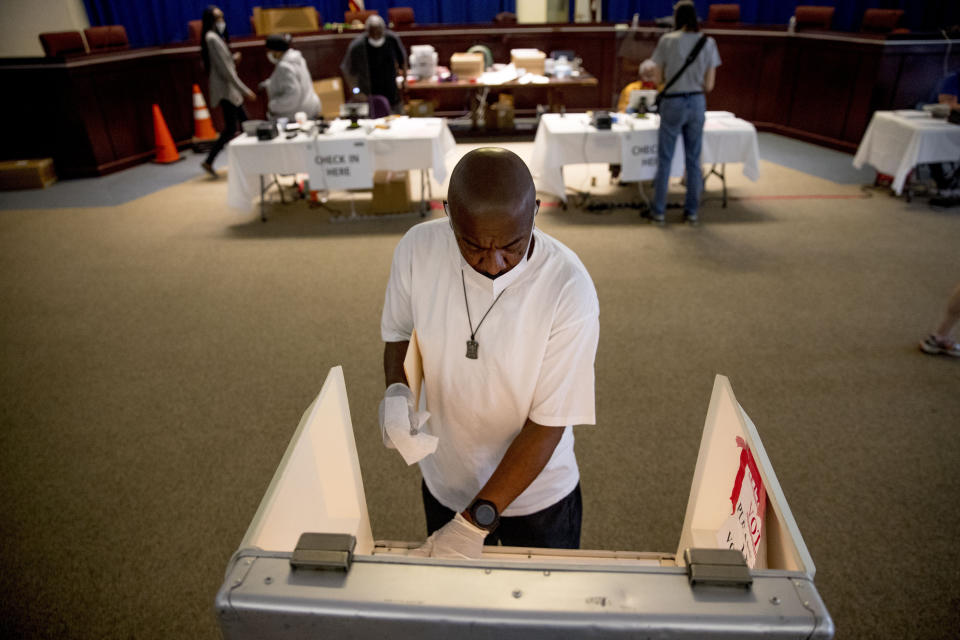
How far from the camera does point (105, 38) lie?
713cm

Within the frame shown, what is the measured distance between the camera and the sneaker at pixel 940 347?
2.78 meters

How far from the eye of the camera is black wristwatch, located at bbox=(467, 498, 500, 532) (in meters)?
1.00

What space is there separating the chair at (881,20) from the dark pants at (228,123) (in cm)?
697

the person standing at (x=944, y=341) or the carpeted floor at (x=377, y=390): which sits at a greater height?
the person standing at (x=944, y=341)

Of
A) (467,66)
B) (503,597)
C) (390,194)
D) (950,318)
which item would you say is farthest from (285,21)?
(503,597)

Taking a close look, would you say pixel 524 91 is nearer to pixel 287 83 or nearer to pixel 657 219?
pixel 287 83

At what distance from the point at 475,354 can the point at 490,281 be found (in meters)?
0.13

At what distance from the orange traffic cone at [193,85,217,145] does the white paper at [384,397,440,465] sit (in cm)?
716

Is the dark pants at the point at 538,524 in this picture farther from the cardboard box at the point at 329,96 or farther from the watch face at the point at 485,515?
the cardboard box at the point at 329,96

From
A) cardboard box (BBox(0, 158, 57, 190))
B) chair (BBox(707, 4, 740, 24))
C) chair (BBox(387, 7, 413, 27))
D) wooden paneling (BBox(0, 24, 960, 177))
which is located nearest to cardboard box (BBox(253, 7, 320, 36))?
wooden paneling (BBox(0, 24, 960, 177))

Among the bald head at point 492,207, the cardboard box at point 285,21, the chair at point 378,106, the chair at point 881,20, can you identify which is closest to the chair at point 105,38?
the cardboard box at point 285,21

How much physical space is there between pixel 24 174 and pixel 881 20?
30.0 ft

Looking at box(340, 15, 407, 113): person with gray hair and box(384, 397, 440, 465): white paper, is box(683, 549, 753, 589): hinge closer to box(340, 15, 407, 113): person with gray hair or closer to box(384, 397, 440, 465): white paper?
box(384, 397, 440, 465): white paper

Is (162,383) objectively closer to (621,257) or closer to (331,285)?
(331,285)
